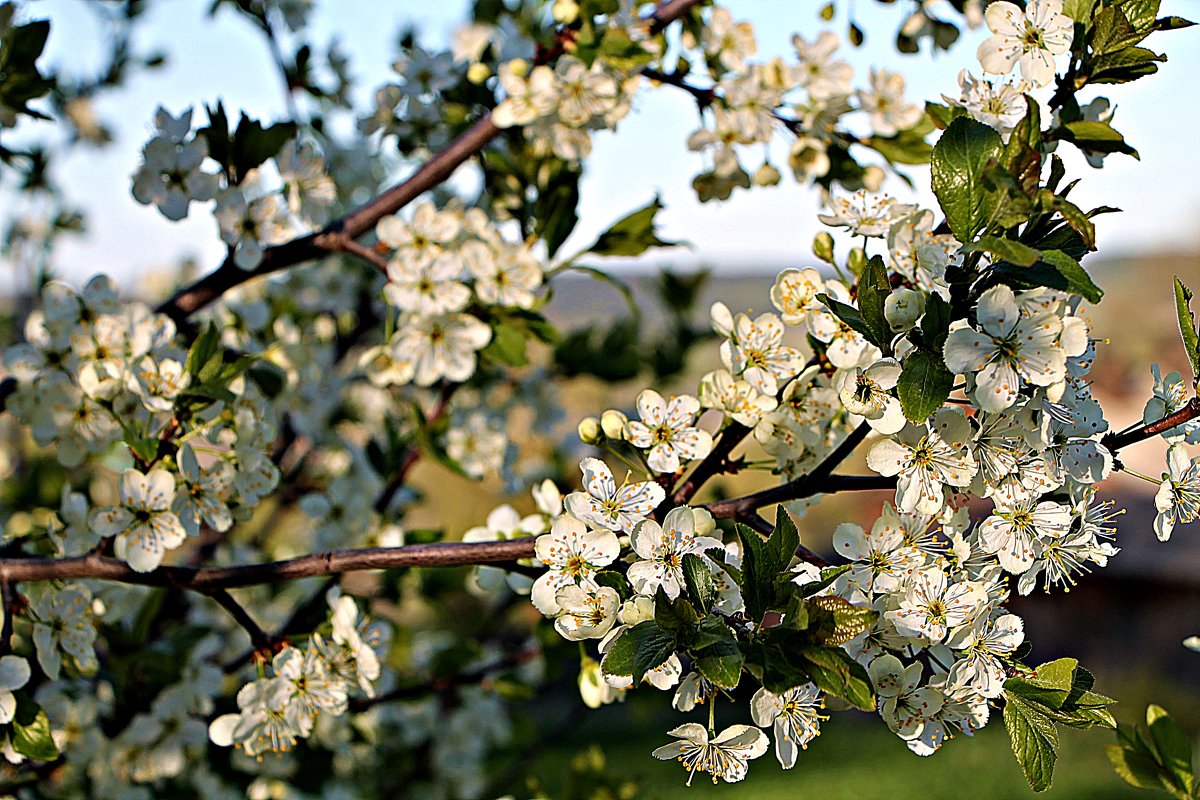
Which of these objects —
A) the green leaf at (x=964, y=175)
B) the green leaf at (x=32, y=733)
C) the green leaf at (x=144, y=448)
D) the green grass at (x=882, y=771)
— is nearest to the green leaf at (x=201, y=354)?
the green leaf at (x=144, y=448)

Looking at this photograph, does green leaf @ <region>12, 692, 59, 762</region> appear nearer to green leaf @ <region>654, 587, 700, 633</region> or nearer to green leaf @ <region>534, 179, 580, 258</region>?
green leaf @ <region>654, 587, 700, 633</region>

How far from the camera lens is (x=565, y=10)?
51.8 inches

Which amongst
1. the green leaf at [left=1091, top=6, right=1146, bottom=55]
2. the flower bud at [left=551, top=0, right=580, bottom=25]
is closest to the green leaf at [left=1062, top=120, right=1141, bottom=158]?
the green leaf at [left=1091, top=6, right=1146, bottom=55]

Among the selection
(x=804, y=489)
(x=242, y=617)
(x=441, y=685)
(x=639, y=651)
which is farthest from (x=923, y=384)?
(x=441, y=685)

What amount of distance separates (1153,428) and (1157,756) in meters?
0.41

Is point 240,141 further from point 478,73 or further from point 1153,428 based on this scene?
point 1153,428

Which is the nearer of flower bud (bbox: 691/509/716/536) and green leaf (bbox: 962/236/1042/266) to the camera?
green leaf (bbox: 962/236/1042/266)

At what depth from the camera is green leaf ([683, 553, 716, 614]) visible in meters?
0.76

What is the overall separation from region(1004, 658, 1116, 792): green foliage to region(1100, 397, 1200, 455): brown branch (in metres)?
0.18

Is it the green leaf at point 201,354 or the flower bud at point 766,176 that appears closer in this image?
the green leaf at point 201,354

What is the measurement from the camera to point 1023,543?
0.79m

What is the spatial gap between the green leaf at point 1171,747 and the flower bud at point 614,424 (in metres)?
0.59

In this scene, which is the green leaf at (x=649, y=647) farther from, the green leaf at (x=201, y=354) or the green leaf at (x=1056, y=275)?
the green leaf at (x=201, y=354)

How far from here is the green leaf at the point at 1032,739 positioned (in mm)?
786
